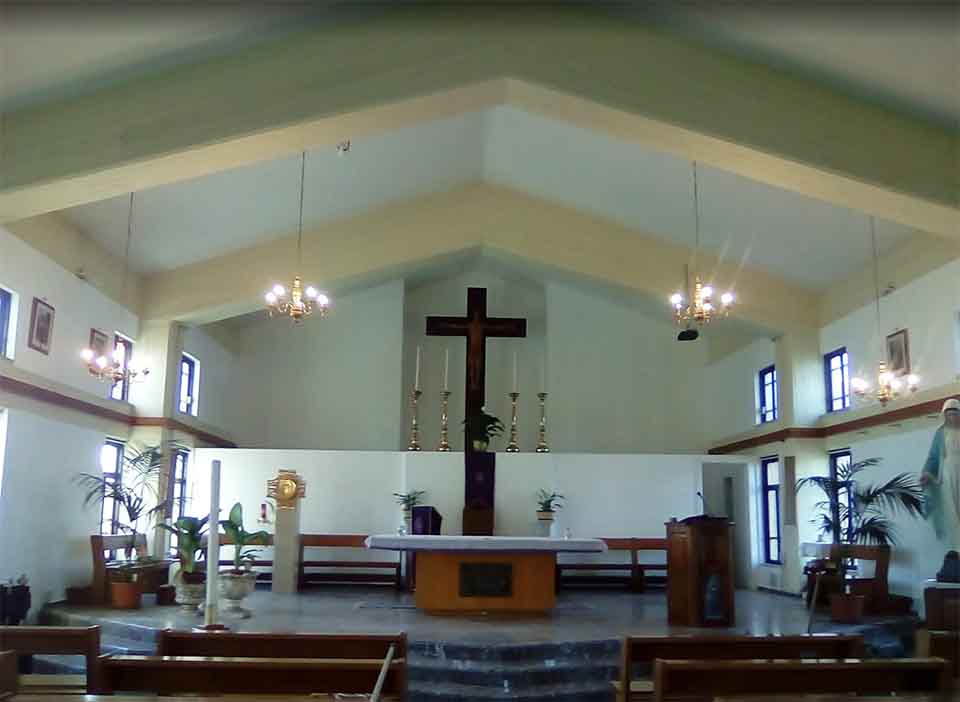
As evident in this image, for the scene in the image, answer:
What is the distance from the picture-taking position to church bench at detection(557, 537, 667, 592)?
11961 millimetres

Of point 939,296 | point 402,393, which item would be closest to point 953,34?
point 939,296

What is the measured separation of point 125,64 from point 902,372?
7.78 meters

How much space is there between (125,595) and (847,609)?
7188mm

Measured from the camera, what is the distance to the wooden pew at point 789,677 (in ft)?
13.3

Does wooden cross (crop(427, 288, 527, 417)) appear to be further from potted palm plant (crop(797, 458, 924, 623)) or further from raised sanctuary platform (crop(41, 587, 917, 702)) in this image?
potted palm plant (crop(797, 458, 924, 623))

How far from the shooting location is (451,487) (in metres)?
12.7

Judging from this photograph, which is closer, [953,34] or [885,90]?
[953,34]

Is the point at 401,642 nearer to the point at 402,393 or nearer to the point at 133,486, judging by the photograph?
the point at 133,486

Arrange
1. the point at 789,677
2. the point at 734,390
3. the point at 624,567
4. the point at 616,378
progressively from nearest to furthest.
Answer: the point at 789,677 → the point at 624,567 → the point at 734,390 → the point at 616,378

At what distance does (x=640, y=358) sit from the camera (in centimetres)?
1466

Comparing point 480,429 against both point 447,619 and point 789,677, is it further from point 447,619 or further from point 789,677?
point 789,677

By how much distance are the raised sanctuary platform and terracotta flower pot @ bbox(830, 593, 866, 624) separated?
0.17 metres

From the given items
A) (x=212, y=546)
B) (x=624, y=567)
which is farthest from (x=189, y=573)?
(x=624, y=567)

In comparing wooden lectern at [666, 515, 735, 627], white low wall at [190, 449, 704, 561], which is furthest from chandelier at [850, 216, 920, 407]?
white low wall at [190, 449, 704, 561]
